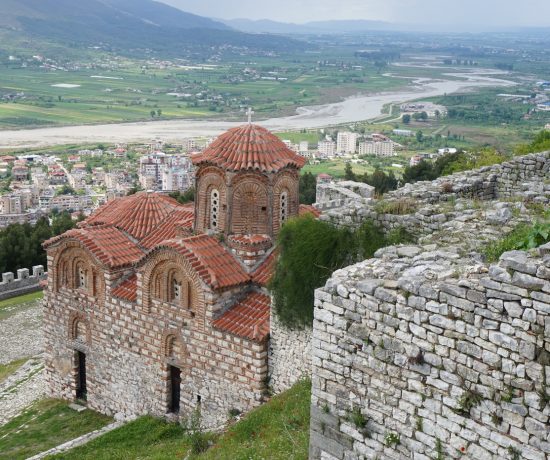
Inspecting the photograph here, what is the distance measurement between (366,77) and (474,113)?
268 ft

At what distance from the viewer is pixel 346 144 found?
79375 mm

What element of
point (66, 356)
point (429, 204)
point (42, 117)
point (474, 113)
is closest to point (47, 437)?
point (66, 356)

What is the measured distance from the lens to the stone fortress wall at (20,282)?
24625 millimetres

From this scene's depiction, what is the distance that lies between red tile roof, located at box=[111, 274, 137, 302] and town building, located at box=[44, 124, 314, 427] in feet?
0.09

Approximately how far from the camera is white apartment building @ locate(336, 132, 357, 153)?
78.7m

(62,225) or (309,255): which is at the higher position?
(309,255)

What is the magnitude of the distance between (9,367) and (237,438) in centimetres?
1055

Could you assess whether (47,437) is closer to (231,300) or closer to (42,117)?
(231,300)

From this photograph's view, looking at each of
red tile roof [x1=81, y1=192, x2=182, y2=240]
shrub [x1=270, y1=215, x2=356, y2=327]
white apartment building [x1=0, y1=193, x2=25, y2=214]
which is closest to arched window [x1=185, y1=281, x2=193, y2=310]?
shrub [x1=270, y1=215, x2=356, y2=327]

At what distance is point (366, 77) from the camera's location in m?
177

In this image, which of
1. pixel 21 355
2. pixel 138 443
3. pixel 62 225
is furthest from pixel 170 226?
pixel 62 225

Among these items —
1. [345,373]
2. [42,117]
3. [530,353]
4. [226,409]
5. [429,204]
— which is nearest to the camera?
[530,353]

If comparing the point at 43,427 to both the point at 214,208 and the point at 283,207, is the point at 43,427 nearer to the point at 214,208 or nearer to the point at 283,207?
the point at 214,208

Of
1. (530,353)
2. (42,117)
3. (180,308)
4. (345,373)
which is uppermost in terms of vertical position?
(530,353)
